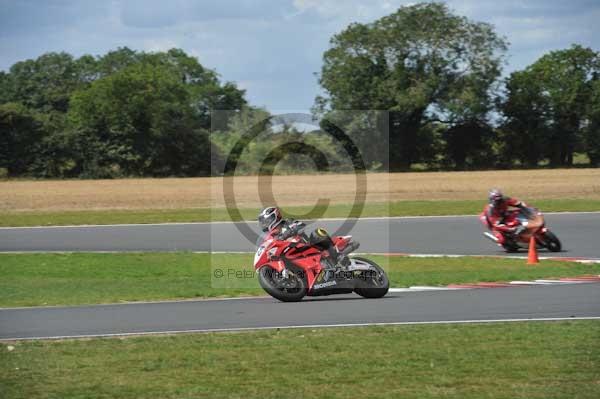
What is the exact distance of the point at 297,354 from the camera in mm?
10102

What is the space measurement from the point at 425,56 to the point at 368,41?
449 cm

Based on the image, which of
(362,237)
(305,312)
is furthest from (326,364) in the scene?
(362,237)

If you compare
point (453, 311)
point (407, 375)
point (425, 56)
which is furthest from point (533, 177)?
point (407, 375)

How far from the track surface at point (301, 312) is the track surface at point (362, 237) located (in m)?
7.43

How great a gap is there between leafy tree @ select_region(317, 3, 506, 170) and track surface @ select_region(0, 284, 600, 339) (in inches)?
2181

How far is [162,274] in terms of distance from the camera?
65.0 ft

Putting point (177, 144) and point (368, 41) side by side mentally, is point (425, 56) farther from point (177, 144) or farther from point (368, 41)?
point (177, 144)

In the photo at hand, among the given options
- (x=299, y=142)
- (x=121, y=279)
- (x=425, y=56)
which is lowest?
(x=121, y=279)

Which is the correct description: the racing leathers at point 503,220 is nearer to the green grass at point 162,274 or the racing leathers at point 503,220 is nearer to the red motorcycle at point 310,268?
the green grass at point 162,274

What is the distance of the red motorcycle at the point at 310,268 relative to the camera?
14.1m

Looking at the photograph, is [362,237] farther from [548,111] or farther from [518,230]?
[548,111]

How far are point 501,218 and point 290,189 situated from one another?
26444 millimetres

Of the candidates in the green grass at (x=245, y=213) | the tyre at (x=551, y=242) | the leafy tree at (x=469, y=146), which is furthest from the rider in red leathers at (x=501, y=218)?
the leafy tree at (x=469, y=146)

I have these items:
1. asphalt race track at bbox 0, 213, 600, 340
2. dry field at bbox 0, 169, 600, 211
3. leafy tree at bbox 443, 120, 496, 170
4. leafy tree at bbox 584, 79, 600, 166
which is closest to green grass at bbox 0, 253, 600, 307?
asphalt race track at bbox 0, 213, 600, 340
